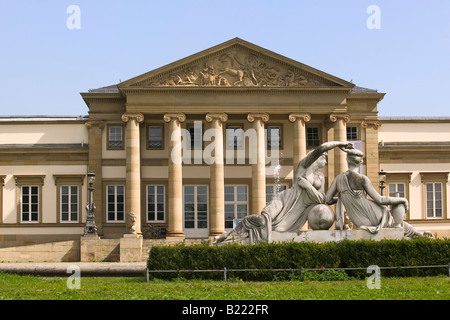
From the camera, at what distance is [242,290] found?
766 inches

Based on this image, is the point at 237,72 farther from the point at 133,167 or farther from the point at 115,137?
the point at 115,137

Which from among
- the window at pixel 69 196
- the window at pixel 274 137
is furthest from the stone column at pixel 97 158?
the window at pixel 274 137

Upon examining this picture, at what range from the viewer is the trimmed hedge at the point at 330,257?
22.3m

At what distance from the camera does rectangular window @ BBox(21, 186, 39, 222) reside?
182 ft

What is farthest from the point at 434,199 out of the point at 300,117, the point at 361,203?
the point at 361,203

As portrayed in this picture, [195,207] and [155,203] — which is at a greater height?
[155,203]

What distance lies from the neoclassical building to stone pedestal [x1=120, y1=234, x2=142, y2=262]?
4.70 m

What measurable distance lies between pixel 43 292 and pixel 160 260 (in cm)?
401

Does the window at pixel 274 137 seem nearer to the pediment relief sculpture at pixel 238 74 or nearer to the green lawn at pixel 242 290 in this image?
the pediment relief sculpture at pixel 238 74

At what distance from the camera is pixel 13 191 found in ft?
183

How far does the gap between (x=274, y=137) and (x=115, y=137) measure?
11.3 metres

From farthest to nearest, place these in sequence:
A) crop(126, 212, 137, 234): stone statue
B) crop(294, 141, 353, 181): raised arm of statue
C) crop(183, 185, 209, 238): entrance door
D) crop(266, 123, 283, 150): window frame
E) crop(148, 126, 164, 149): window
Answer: crop(266, 123, 283, 150): window frame, crop(148, 126, 164, 149): window, crop(183, 185, 209, 238): entrance door, crop(126, 212, 137, 234): stone statue, crop(294, 141, 353, 181): raised arm of statue

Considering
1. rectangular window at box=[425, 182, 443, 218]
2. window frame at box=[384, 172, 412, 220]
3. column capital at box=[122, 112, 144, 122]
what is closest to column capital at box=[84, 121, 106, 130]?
column capital at box=[122, 112, 144, 122]

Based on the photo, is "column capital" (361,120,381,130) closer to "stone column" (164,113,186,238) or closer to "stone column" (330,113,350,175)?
"stone column" (330,113,350,175)
